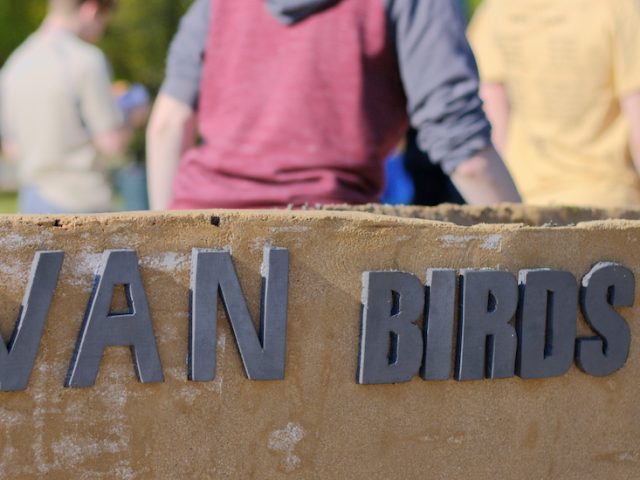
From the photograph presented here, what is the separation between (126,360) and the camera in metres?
1.64

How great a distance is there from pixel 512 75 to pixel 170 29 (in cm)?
1650

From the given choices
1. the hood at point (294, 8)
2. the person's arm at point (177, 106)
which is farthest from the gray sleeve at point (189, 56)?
the hood at point (294, 8)

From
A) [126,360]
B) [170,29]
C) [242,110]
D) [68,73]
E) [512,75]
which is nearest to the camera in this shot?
[126,360]

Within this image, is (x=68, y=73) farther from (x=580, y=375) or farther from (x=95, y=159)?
(x=580, y=375)

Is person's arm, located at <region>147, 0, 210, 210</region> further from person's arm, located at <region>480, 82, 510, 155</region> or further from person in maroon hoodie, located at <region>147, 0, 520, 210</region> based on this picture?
person's arm, located at <region>480, 82, 510, 155</region>

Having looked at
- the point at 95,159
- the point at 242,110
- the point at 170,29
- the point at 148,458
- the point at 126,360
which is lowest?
the point at 148,458

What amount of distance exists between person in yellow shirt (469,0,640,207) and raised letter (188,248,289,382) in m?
1.62

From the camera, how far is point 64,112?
379cm

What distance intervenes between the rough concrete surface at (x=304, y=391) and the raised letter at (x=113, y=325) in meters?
0.02

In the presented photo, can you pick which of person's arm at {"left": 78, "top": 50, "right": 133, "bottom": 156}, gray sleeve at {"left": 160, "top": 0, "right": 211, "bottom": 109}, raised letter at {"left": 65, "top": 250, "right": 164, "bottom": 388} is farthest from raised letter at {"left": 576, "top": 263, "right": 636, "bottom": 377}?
person's arm at {"left": 78, "top": 50, "right": 133, "bottom": 156}

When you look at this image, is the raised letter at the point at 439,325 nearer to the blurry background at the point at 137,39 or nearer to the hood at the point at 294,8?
the hood at the point at 294,8

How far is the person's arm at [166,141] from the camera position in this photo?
2617mm

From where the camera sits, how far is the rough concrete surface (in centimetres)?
162

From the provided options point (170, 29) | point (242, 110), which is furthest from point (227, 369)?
point (170, 29)
